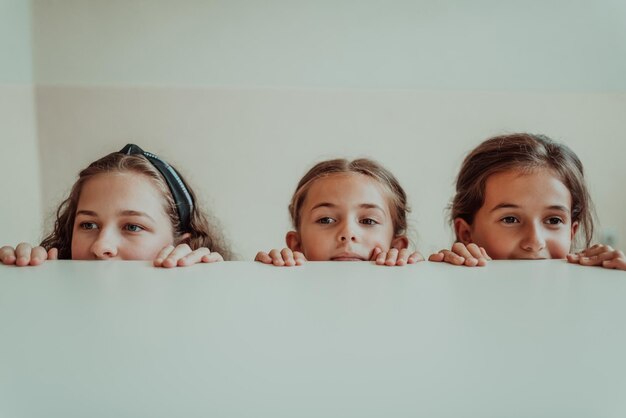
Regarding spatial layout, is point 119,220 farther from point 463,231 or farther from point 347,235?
point 463,231

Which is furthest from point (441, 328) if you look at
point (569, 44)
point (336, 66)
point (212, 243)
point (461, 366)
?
point (569, 44)

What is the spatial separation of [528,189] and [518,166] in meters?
0.07

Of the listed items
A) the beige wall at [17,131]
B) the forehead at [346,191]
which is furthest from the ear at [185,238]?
the beige wall at [17,131]

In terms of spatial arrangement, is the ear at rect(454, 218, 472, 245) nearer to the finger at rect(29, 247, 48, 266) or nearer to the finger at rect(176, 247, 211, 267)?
the finger at rect(176, 247, 211, 267)

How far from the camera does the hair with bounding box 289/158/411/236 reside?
3.63ft

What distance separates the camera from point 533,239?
954 millimetres

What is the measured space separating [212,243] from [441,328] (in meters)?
0.84

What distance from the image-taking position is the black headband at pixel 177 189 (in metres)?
1.09

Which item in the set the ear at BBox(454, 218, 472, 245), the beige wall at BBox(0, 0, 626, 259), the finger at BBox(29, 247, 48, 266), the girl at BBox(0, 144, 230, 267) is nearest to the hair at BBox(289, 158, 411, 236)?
the ear at BBox(454, 218, 472, 245)

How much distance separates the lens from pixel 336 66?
1.96 m

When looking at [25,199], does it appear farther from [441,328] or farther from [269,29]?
[441,328]

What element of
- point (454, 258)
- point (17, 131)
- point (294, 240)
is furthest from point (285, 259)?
point (17, 131)

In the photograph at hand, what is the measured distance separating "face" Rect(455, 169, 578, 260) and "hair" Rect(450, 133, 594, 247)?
3 cm

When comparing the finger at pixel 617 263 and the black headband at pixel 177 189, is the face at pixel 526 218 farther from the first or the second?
the black headband at pixel 177 189
